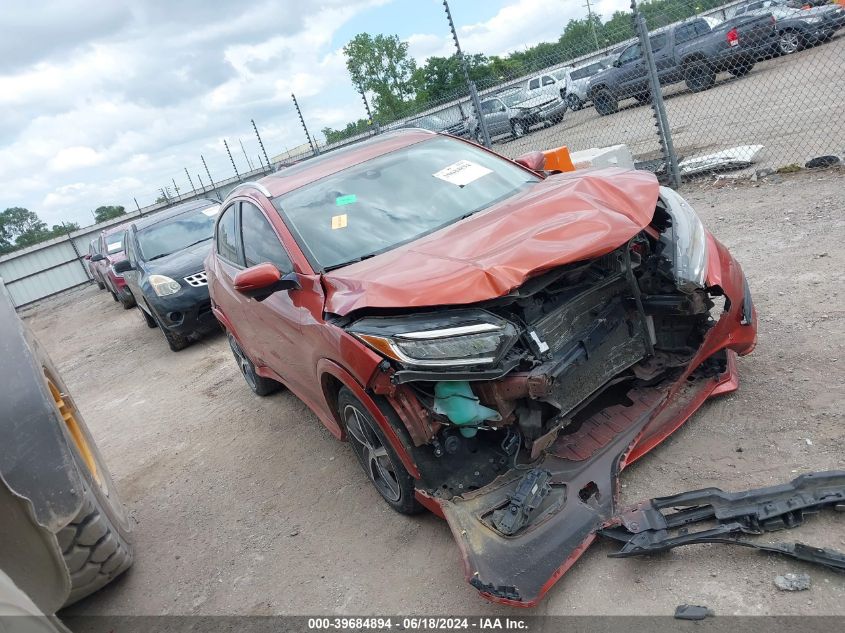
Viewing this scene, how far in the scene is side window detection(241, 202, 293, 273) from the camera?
12.4 ft

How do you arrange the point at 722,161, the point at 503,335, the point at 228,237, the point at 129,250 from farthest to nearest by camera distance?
the point at 129,250, the point at 722,161, the point at 228,237, the point at 503,335

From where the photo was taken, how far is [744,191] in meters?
7.23

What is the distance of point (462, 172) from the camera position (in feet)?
13.6

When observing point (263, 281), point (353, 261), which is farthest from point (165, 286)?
point (353, 261)

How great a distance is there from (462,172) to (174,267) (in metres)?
5.56

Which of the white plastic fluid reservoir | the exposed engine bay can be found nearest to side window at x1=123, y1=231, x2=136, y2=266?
the white plastic fluid reservoir

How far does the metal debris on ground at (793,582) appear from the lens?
225 centimetres

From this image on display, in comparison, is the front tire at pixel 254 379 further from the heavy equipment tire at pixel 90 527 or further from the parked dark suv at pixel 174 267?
the parked dark suv at pixel 174 267

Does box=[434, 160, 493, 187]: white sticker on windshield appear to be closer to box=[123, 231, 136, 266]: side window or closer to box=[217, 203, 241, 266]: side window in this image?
box=[217, 203, 241, 266]: side window

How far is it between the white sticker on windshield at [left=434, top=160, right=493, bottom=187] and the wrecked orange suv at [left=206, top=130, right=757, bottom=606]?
0.03 meters

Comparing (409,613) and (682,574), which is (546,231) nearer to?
(682,574)

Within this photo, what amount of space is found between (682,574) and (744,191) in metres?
5.93

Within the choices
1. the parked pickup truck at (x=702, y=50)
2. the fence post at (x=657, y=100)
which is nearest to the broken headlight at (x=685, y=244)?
the fence post at (x=657, y=100)

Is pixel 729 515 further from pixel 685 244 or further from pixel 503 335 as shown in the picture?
pixel 685 244
